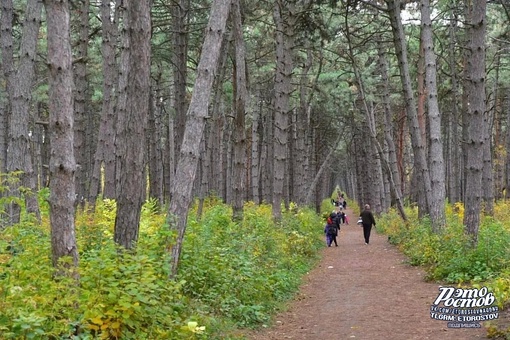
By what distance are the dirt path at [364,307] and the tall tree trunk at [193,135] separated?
6.54 ft

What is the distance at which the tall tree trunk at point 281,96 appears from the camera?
52.4 feet

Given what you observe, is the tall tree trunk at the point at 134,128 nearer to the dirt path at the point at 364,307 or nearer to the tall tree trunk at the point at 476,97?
the dirt path at the point at 364,307

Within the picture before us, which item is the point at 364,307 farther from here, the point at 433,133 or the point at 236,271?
the point at 433,133

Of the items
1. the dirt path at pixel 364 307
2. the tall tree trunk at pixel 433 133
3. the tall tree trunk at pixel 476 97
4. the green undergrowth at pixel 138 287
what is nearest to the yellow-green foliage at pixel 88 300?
the green undergrowth at pixel 138 287

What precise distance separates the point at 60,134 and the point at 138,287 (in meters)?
1.74

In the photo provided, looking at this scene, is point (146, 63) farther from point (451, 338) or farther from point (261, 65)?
point (261, 65)

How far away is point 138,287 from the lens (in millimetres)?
5188

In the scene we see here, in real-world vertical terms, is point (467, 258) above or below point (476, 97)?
below

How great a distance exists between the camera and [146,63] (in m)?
6.71

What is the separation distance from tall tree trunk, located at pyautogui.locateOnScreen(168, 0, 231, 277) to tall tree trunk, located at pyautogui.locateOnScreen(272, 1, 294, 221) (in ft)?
25.7

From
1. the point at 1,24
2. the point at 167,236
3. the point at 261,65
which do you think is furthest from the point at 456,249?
the point at 261,65

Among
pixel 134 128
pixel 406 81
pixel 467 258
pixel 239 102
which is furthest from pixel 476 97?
pixel 134 128

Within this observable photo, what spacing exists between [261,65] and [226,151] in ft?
28.6

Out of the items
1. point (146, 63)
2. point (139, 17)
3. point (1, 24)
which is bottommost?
point (146, 63)
